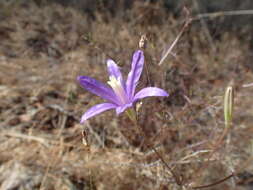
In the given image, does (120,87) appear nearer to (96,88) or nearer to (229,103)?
(96,88)

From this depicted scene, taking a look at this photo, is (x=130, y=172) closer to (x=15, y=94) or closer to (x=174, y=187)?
(x=174, y=187)

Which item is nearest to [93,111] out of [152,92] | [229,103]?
[152,92]

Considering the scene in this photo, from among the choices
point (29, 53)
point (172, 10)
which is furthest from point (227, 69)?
point (29, 53)

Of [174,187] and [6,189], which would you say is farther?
[6,189]

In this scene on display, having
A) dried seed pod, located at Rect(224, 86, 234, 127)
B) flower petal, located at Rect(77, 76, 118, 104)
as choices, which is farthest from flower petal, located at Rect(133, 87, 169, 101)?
dried seed pod, located at Rect(224, 86, 234, 127)

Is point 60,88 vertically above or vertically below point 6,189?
above
